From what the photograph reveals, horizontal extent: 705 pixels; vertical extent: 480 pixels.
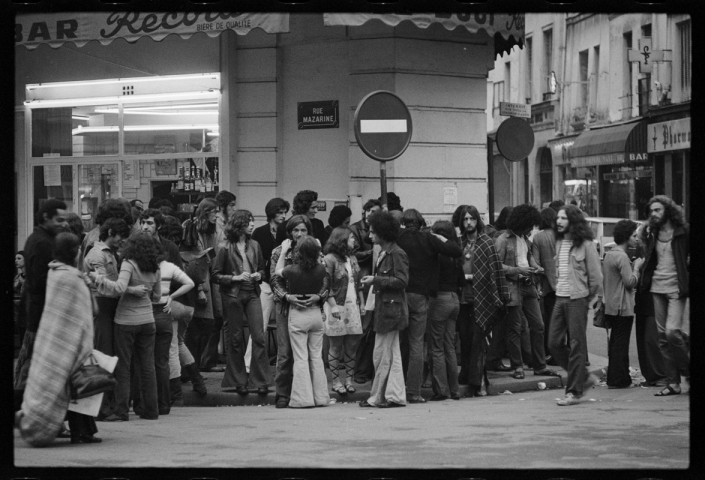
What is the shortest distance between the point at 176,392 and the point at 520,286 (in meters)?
4.27

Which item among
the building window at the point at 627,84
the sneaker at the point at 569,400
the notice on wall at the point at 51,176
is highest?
the building window at the point at 627,84

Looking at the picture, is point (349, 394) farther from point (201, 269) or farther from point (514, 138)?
Answer: point (514, 138)

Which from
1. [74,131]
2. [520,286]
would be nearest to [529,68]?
[74,131]

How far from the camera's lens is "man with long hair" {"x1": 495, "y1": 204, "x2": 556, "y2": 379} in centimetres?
1357

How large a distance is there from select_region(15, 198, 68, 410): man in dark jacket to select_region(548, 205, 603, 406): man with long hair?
508cm

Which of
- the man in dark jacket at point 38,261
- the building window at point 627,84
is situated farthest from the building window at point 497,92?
the man in dark jacket at point 38,261

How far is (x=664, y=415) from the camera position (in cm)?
1101

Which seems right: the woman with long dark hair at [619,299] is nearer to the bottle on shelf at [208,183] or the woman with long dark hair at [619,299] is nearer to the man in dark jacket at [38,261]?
the bottle on shelf at [208,183]

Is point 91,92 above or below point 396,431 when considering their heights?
above

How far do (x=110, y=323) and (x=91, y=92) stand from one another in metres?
7.52

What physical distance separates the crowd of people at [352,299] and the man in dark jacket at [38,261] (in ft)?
2.86

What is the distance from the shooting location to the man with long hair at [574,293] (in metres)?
11.7
